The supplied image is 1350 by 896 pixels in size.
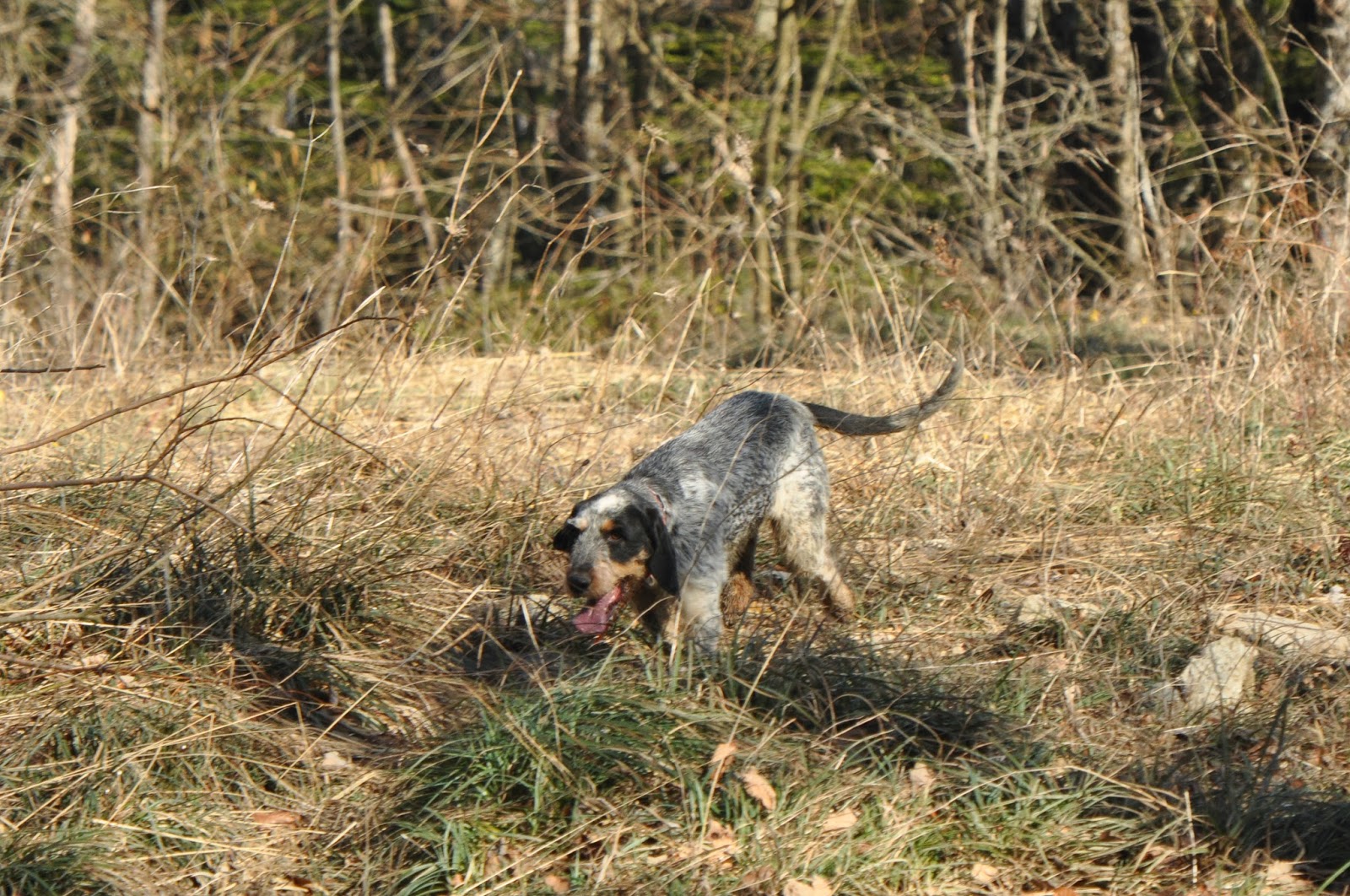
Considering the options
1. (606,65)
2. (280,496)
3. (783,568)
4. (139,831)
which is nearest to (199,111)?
(606,65)

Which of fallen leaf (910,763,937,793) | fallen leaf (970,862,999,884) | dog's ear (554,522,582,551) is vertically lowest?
fallen leaf (970,862,999,884)

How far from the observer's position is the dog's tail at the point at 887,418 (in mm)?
5590

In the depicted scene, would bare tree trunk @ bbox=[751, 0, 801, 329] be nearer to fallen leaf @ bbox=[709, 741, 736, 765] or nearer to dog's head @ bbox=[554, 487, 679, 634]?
dog's head @ bbox=[554, 487, 679, 634]

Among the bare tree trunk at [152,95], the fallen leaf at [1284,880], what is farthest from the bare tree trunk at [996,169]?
the bare tree trunk at [152,95]

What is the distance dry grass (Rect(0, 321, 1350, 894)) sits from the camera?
355cm

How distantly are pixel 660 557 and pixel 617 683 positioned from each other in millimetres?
535

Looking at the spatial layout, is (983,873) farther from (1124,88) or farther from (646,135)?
(1124,88)

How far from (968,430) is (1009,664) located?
2351 mm

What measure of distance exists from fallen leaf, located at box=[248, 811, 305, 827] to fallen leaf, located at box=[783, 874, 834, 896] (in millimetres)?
1369

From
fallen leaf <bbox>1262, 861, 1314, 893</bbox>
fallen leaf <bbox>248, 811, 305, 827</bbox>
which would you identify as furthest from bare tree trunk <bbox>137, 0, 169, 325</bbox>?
fallen leaf <bbox>1262, 861, 1314, 893</bbox>

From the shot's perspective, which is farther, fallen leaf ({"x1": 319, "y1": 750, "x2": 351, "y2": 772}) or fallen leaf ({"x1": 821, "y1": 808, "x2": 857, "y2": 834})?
fallen leaf ({"x1": 319, "y1": 750, "x2": 351, "y2": 772})

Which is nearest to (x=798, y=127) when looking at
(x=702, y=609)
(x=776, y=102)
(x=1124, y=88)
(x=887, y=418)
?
(x=776, y=102)

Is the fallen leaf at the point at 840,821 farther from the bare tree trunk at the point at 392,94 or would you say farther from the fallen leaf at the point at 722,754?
the bare tree trunk at the point at 392,94

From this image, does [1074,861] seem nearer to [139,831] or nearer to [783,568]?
[783,568]
